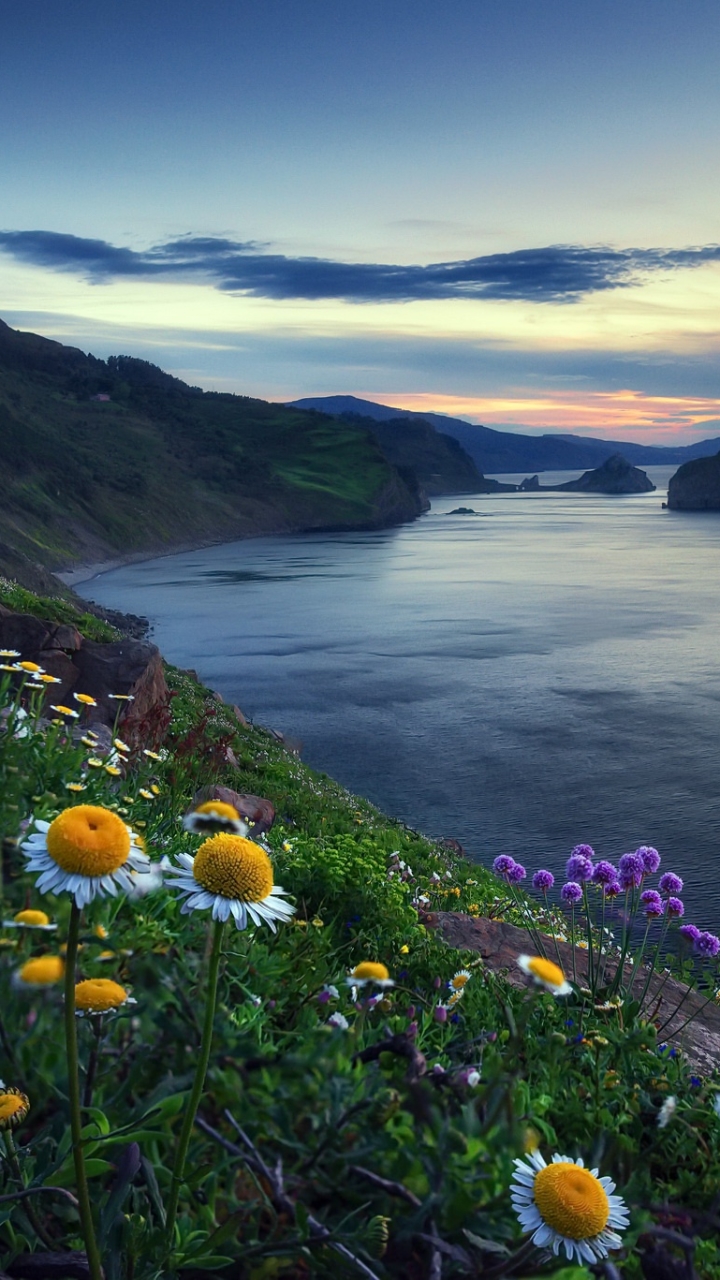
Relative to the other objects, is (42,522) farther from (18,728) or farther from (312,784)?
(18,728)

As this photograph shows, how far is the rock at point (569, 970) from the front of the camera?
5410 mm

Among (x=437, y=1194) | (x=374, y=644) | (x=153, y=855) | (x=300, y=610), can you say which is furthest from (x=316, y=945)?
(x=300, y=610)

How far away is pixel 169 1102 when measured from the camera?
2.18 m

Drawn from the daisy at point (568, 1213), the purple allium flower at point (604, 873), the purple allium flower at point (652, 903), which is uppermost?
the daisy at point (568, 1213)

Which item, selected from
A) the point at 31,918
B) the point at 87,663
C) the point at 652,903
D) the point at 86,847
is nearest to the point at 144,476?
the point at 87,663

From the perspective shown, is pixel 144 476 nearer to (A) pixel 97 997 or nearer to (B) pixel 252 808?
(B) pixel 252 808

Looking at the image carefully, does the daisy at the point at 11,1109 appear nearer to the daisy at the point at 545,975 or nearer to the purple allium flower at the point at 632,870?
the daisy at the point at 545,975

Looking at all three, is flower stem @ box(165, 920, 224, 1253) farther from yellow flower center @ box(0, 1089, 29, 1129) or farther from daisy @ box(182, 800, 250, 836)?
yellow flower center @ box(0, 1089, 29, 1129)

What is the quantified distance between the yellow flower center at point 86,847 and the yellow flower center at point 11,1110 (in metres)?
0.72

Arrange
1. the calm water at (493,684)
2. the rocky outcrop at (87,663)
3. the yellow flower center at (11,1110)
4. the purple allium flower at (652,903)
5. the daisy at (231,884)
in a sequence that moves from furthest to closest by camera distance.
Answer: the calm water at (493,684)
the rocky outcrop at (87,663)
the purple allium flower at (652,903)
the yellow flower center at (11,1110)
the daisy at (231,884)

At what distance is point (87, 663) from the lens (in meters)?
16.7

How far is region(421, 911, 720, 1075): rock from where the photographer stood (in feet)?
17.7

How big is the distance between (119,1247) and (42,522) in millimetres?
98056

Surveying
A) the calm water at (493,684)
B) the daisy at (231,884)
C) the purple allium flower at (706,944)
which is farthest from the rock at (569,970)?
the calm water at (493,684)
